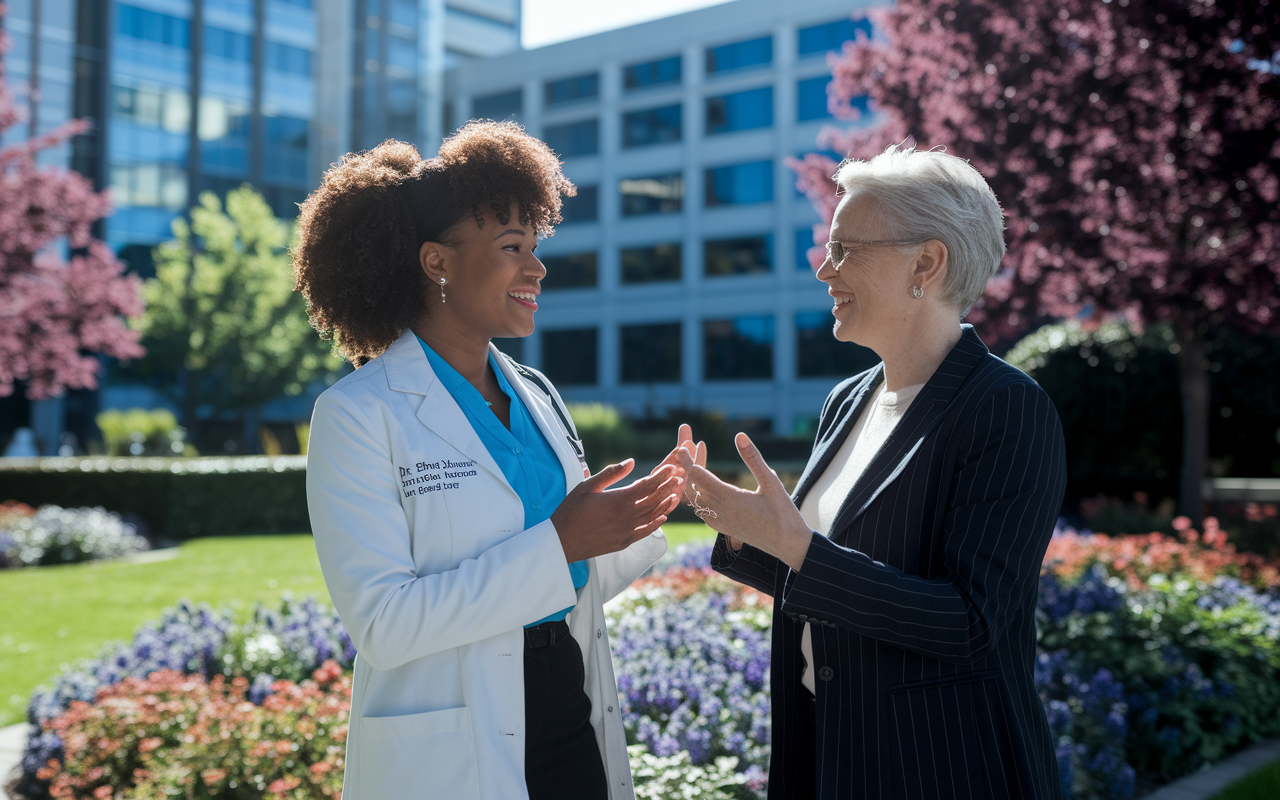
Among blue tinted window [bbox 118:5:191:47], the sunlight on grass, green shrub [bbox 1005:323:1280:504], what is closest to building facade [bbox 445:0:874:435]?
blue tinted window [bbox 118:5:191:47]

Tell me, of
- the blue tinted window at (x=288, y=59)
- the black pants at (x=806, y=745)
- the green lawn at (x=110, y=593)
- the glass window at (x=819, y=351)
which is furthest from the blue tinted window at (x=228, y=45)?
the black pants at (x=806, y=745)

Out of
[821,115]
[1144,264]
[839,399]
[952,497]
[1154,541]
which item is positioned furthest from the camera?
[821,115]

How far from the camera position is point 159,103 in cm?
4122

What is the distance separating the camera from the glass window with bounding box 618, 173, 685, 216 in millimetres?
44750

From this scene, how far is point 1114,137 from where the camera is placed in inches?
346

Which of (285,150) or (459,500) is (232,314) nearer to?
(285,150)

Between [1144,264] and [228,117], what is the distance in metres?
42.1

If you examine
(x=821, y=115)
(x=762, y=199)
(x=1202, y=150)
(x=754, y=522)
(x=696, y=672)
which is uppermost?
(x=821, y=115)

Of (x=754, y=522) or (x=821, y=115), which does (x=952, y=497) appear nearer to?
(x=754, y=522)

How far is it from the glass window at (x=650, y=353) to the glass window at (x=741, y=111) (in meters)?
9.01

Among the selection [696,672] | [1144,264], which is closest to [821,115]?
[1144,264]

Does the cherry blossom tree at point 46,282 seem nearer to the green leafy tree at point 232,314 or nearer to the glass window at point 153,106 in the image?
the green leafy tree at point 232,314

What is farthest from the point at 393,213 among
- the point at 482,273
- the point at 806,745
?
the point at 806,745

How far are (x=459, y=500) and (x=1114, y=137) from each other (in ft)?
27.6
